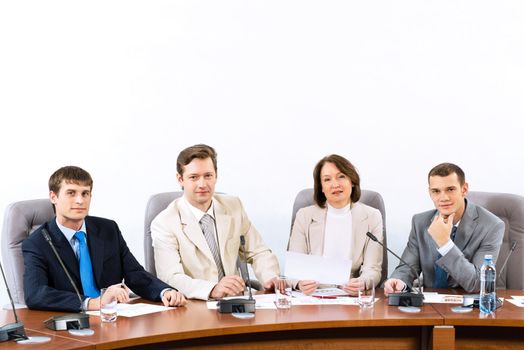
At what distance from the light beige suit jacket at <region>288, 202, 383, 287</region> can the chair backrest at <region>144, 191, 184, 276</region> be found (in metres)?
0.66

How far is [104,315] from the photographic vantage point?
3.07m

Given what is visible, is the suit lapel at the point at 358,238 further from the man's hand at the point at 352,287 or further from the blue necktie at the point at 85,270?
the blue necktie at the point at 85,270

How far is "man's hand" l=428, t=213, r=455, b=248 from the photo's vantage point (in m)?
3.91

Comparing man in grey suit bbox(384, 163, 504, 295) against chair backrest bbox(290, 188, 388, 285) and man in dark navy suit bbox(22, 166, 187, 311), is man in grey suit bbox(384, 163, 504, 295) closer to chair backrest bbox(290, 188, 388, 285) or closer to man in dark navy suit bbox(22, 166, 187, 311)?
chair backrest bbox(290, 188, 388, 285)

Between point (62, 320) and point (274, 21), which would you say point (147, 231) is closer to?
point (62, 320)

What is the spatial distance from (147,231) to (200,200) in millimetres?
335

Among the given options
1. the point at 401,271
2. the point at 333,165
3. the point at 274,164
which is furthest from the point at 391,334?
the point at 274,164

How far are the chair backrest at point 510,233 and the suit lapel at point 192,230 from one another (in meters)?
1.41

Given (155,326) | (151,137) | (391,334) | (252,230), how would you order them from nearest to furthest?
(155,326), (391,334), (252,230), (151,137)

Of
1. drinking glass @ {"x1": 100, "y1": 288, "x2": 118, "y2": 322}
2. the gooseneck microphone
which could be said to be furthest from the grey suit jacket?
the gooseneck microphone

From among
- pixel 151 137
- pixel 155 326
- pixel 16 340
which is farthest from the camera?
pixel 151 137

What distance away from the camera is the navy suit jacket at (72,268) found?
3320 mm

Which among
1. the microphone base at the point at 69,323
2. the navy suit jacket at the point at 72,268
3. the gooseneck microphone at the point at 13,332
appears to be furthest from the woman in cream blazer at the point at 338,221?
the gooseneck microphone at the point at 13,332

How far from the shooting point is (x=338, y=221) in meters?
4.27
